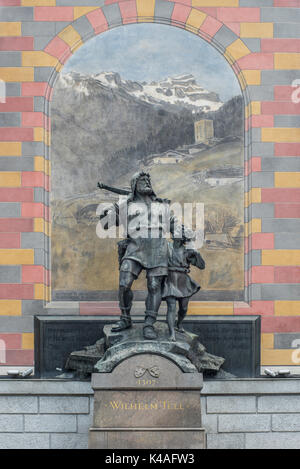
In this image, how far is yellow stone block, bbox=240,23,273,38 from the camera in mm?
11844

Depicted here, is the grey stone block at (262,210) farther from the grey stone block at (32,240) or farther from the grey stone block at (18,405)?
the grey stone block at (18,405)

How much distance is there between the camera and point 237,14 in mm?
11867

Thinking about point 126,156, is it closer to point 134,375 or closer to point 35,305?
point 35,305

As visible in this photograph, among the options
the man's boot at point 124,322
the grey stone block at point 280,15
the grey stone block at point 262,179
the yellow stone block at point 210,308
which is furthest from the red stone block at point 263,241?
the grey stone block at point 280,15

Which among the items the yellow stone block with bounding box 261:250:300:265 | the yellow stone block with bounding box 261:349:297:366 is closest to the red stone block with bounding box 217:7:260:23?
the yellow stone block with bounding box 261:250:300:265

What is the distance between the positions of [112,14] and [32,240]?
13.6 ft

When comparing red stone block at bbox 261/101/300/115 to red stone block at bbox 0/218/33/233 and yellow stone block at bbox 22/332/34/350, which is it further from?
yellow stone block at bbox 22/332/34/350

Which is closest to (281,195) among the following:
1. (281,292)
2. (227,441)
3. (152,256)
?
(281,292)

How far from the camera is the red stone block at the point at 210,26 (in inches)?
469

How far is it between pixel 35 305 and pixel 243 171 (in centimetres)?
424

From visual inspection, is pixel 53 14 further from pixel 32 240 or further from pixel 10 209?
pixel 32 240

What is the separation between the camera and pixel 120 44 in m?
12.0

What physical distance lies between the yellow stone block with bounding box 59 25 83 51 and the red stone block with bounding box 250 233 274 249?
4504mm
